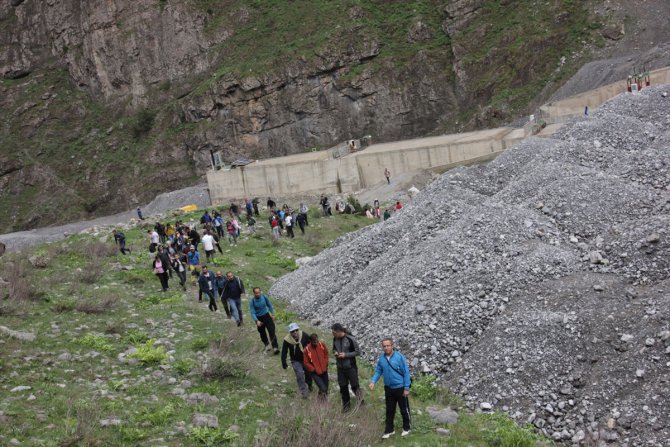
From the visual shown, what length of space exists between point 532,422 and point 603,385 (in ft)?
3.45

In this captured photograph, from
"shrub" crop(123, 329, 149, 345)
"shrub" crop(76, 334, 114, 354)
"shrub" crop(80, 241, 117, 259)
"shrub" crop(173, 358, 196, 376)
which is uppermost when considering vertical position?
"shrub" crop(80, 241, 117, 259)

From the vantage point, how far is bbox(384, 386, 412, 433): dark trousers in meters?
8.78

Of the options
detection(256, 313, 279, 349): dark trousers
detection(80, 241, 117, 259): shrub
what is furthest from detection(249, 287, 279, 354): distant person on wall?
detection(80, 241, 117, 259): shrub

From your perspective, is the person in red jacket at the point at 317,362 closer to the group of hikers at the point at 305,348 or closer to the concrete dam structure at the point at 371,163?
the group of hikers at the point at 305,348

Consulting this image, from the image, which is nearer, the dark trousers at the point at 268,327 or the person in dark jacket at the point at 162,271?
the dark trousers at the point at 268,327

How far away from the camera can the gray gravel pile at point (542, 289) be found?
31.9 feet

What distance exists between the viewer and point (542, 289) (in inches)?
477

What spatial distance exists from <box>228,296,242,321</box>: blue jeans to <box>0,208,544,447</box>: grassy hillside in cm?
25

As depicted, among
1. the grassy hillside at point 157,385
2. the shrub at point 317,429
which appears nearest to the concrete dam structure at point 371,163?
the grassy hillside at point 157,385

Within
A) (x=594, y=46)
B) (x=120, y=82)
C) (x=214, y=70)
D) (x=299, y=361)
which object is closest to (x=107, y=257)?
(x=299, y=361)

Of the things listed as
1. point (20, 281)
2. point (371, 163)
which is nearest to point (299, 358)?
point (20, 281)

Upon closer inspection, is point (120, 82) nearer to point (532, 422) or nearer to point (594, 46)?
point (594, 46)

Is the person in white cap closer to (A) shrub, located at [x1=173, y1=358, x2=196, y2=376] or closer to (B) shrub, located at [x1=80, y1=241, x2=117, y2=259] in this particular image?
(A) shrub, located at [x1=173, y1=358, x2=196, y2=376]

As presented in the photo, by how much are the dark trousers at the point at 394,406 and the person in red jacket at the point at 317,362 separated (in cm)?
104
